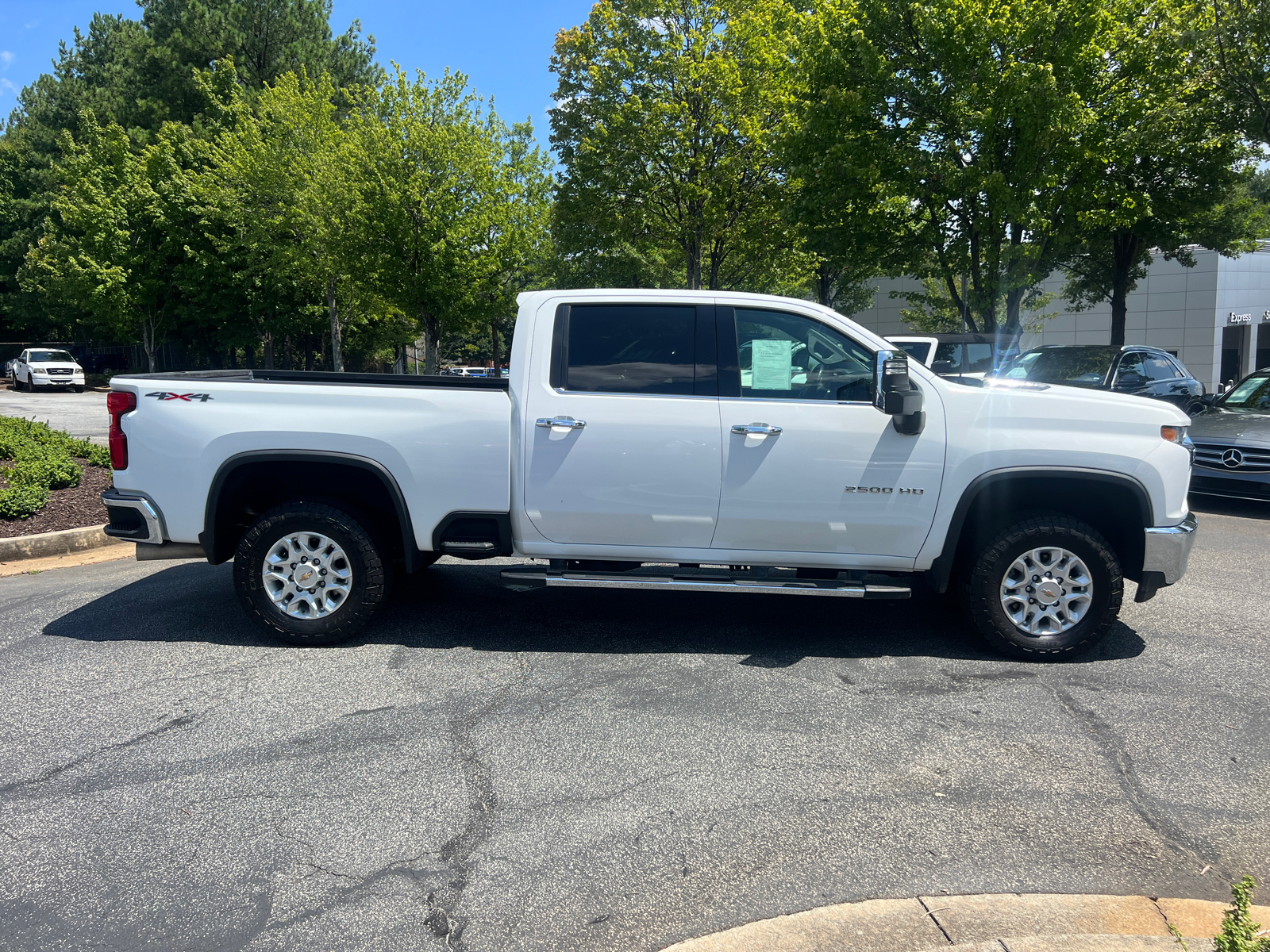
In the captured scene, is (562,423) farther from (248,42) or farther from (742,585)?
(248,42)

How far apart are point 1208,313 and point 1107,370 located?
30556 millimetres

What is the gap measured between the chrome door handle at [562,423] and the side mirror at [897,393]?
159 centimetres

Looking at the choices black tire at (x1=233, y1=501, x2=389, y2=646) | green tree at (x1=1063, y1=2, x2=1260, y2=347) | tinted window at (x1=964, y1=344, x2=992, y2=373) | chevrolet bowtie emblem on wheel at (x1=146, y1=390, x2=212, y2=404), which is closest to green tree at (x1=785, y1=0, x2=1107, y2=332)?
green tree at (x1=1063, y1=2, x2=1260, y2=347)

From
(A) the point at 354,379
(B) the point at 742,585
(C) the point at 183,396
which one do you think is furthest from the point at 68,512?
(B) the point at 742,585

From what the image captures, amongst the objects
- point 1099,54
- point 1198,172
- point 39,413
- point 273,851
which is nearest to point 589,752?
point 273,851

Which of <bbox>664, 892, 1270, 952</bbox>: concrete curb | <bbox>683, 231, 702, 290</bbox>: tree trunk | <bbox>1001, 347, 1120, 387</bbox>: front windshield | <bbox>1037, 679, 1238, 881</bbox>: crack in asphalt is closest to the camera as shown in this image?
<bbox>664, 892, 1270, 952</bbox>: concrete curb

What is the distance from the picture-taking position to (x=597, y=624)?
5.80 metres

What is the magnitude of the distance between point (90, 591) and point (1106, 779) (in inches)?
257

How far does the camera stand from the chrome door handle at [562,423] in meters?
5.00

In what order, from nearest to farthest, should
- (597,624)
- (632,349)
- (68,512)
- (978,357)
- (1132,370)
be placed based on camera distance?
(632,349)
(597,624)
(68,512)
(1132,370)
(978,357)

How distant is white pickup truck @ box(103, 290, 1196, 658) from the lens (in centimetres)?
495

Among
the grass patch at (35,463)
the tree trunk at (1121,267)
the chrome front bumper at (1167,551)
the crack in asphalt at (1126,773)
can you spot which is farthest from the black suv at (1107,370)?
the grass patch at (35,463)

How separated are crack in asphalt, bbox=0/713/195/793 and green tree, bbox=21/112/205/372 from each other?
33779mm

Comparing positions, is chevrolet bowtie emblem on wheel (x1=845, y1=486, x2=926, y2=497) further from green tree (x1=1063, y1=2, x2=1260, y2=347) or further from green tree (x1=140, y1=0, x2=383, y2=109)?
green tree (x1=140, y1=0, x2=383, y2=109)
